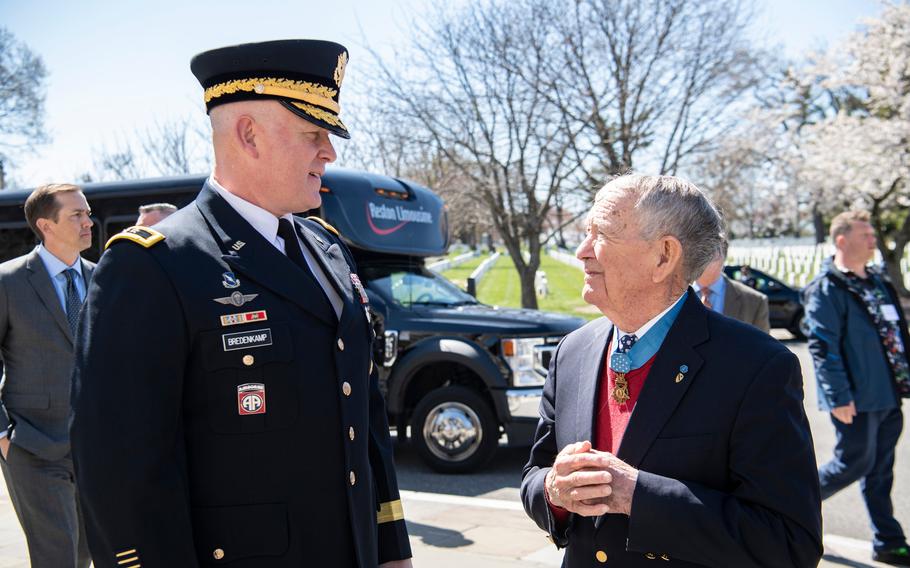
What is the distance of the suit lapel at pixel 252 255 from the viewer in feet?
6.88

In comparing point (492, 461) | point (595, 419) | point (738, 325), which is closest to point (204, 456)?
→ point (595, 419)

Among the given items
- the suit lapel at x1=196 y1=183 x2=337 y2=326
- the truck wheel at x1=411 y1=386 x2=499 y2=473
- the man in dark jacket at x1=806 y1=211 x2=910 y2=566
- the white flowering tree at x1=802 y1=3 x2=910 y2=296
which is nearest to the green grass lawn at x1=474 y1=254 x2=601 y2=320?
the white flowering tree at x1=802 y1=3 x2=910 y2=296

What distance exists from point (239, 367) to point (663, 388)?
3.61ft

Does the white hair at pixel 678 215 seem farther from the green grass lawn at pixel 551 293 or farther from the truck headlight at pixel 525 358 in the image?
the green grass lawn at pixel 551 293

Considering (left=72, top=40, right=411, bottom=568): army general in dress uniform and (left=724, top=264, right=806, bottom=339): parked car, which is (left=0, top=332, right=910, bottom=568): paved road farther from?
(left=724, top=264, right=806, bottom=339): parked car

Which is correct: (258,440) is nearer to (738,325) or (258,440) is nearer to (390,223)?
(738,325)

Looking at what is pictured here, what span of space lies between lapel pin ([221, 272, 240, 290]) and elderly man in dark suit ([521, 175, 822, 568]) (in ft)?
3.10

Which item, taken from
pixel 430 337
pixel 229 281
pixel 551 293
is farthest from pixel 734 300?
pixel 551 293

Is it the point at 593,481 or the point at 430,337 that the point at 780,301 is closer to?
the point at 430,337

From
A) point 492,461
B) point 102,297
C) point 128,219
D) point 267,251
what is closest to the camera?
point 102,297

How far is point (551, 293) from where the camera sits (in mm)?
31188

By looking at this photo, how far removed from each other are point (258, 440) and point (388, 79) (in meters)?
15.8

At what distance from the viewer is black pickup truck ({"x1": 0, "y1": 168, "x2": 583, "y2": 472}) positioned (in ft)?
25.0

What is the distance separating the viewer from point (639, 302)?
2.34 meters
